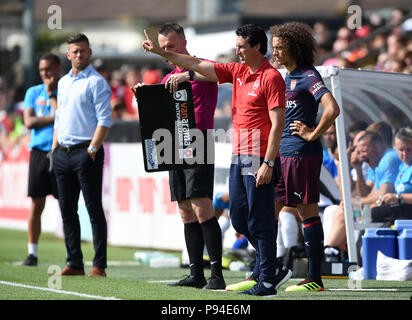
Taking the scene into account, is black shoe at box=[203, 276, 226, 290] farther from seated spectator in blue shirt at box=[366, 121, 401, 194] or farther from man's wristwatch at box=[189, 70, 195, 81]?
seated spectator in blue shirt at box=[366, 121, 401, 194]

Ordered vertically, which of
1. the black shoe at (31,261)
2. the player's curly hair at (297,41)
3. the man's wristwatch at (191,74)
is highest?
the player's curly hair at (297,41)

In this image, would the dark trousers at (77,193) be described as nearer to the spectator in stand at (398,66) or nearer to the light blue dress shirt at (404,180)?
the light blue dress shirt at (404,180)

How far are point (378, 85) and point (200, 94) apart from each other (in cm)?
282

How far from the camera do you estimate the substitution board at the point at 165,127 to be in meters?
8.35

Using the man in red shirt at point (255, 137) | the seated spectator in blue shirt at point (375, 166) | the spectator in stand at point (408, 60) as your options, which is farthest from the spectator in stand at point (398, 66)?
the man in red shirt at point (255, 137)

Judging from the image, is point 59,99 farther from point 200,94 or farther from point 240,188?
point 240,188

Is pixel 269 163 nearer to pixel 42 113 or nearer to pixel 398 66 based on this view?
pixel 42 113

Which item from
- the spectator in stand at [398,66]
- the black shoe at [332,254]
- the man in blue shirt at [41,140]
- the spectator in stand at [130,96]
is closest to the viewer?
the black shoe at [332,254]

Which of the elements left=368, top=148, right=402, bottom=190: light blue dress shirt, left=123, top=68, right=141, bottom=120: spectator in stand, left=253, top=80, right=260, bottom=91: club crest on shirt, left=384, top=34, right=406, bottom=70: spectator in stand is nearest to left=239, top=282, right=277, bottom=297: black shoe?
left=253, top=80, right=260, bottom=91: club crest on shirt

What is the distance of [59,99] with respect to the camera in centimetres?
998

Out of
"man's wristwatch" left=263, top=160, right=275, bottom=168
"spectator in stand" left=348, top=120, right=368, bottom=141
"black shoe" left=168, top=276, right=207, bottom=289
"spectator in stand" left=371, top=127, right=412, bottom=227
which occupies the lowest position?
"black shoe" left=168, top=276, right=207, bottom=289

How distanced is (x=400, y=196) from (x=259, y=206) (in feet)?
9.69

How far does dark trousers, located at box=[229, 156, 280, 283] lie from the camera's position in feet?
25.5

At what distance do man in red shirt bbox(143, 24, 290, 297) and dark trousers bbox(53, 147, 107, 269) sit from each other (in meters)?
2.16
